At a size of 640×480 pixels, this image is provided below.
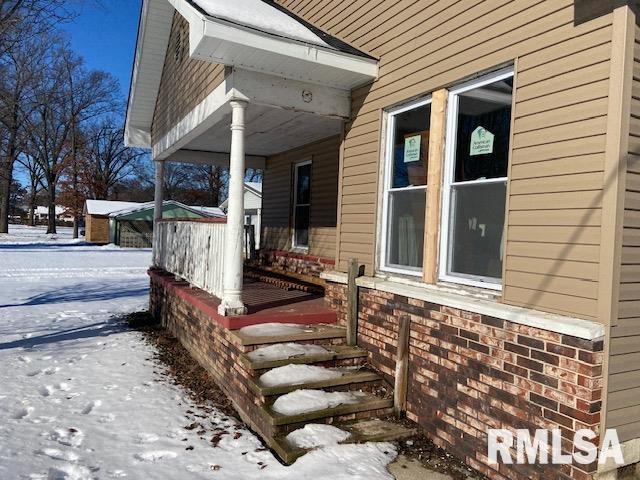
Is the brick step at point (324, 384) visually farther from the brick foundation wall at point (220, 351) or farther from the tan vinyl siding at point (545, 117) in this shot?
the tan vinyl siding at point (545, 117)

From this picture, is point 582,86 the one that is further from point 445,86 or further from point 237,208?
point 237,208

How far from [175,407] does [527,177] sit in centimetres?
385

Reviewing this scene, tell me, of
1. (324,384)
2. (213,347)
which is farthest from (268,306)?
(324,384)

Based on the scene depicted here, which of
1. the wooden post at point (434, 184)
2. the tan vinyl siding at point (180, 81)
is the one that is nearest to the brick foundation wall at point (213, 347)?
the wooden post at point (434, 184)

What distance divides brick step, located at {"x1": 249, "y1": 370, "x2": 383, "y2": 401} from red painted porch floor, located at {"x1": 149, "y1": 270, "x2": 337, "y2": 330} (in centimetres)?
88

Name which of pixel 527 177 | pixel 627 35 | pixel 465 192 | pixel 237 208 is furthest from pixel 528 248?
pixel 237 208

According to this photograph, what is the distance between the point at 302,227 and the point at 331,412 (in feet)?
16.7

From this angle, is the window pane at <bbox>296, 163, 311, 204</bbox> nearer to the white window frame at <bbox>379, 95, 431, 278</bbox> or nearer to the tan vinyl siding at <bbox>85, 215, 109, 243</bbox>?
the white window frame at <bbox>379, 95, 431, 278</bbox>

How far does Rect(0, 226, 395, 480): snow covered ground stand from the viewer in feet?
11.3

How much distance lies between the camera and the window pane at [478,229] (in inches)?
144

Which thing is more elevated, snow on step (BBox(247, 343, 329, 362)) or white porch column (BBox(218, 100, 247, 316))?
white porch column (BBox(218, 100, 247, 316))

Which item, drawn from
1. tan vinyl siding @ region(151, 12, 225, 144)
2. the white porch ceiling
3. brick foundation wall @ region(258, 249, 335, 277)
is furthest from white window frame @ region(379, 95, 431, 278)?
brick foundation wall @ region(258, 249, 335, 277)

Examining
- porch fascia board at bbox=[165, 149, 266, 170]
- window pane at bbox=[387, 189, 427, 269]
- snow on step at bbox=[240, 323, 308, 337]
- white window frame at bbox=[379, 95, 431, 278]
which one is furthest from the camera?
porch fascia board at bbox=[165, 149, 266, 170]

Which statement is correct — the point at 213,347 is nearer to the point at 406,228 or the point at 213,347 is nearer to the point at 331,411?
the point at 331,411
